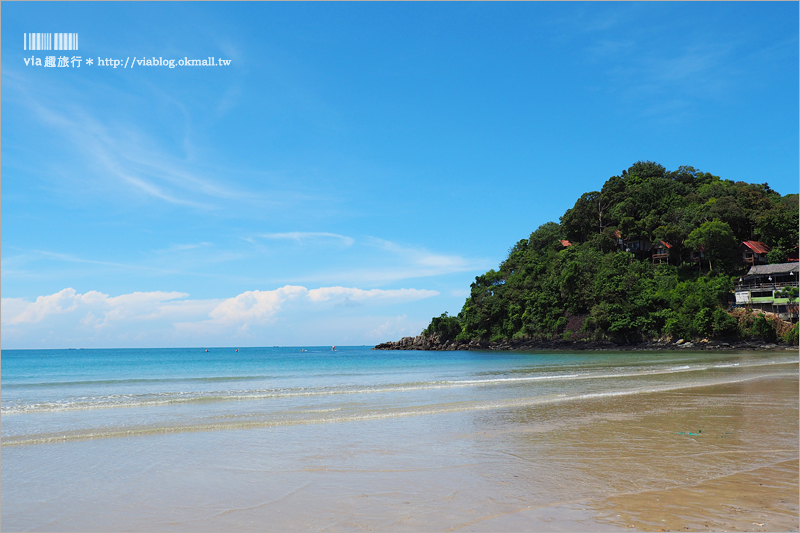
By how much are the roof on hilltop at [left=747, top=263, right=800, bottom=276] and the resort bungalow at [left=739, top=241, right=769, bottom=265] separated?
3.05 meters

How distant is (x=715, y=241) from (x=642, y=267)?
10148 millimetres

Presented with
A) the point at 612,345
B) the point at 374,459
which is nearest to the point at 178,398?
the point at 374,459

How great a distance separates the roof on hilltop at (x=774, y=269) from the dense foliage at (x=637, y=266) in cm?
314

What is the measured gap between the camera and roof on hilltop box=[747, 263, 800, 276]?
202ft

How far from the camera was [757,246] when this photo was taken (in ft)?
224

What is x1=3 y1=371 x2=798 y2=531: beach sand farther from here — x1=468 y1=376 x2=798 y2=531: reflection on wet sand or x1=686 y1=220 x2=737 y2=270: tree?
x1=686 y1=220 x2=737 y2=270: tree

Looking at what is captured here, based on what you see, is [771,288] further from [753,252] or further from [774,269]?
[753,252]

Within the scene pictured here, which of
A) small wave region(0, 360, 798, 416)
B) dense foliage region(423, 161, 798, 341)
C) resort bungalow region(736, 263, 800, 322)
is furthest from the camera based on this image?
dense foliage region(423, 161, 798, 341)

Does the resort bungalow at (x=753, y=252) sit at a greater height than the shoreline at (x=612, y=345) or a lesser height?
greater

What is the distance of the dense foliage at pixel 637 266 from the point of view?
6562 centimetres

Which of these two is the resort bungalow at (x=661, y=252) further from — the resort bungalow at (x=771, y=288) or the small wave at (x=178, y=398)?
the small wave at (x=178, y=398)

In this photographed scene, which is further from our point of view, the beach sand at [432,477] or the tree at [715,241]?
the tree at [715,241]

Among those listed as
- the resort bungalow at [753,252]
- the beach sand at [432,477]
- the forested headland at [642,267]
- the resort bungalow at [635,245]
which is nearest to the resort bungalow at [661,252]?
the forested headland at [642,267]

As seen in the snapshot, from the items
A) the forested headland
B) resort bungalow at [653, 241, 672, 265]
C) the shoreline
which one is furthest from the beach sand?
resort bungalow at [653, 241, 672, 265]
